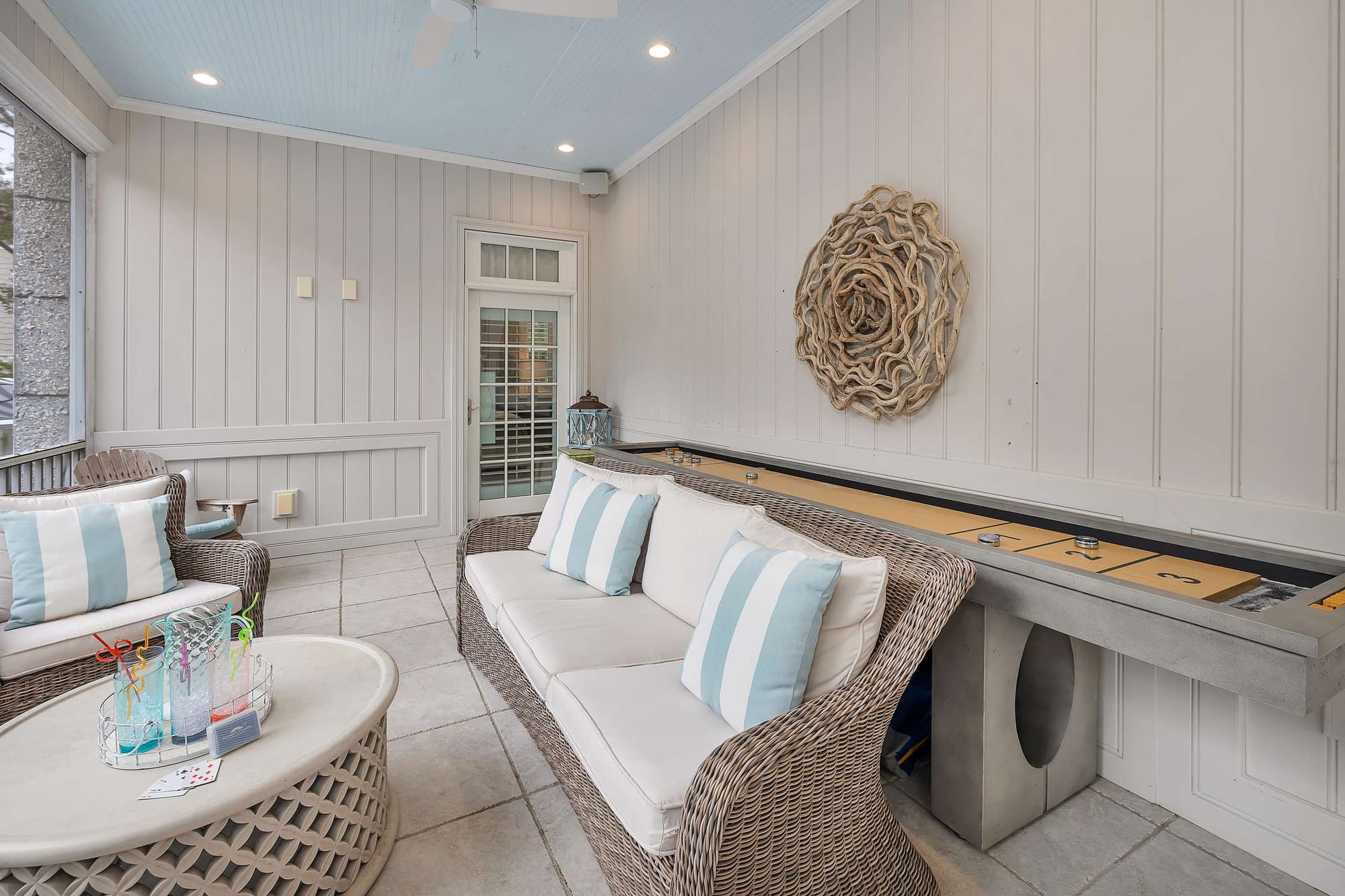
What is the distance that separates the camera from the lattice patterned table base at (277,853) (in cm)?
108

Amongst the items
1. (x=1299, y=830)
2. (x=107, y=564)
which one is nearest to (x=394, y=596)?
(x=107, y=564)

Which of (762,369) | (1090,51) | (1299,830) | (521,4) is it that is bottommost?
(1299,830)

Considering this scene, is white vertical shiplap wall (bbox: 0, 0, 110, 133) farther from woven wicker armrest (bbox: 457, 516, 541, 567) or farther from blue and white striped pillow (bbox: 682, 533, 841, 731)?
blue and white striped pillow (bbox: 682, 533, 841, 731)

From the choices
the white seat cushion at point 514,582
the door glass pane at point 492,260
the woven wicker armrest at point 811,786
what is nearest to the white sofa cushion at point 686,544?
the white seat cushion at point 514,582

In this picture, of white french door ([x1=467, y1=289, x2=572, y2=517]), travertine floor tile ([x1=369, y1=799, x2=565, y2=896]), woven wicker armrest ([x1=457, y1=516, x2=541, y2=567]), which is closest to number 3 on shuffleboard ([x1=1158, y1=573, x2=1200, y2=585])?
travertine floor tile ([x1=369, y1=799, x2=565, y2=896])

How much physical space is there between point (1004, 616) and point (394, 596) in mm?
3054

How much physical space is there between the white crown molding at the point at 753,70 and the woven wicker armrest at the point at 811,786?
8.14 ft

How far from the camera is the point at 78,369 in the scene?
11.6 feet

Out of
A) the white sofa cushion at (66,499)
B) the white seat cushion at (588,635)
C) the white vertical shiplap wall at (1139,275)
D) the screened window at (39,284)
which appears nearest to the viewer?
the white vertical shiplap wall at (1139,275)

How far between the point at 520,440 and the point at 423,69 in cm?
266

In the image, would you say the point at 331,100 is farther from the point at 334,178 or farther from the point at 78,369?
the point at 78,369

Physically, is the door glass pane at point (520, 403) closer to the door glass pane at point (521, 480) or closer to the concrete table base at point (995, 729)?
the door glass pane at point (521, 480)

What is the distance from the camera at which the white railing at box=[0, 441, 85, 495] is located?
280 centimetres

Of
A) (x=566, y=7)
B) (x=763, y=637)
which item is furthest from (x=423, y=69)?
(x=763, y=637)
